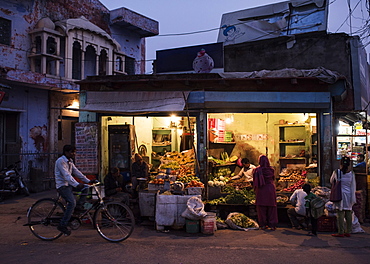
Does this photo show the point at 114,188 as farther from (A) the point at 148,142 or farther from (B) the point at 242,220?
(A) the point at 148,142

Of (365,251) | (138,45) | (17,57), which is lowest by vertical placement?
(365,251)

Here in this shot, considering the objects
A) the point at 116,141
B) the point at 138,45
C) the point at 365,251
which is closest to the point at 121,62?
the point at 138,45

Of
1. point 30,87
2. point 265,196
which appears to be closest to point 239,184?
point 265,196

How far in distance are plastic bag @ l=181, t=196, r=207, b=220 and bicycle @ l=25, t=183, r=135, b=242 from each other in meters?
1.46

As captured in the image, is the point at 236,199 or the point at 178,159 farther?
the point at 178,159

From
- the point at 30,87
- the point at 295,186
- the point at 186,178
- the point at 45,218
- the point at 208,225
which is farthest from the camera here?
the point at 30,87

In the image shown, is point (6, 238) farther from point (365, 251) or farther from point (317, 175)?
point (317, 175)

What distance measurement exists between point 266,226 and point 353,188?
7.17 feet

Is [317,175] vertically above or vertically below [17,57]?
below

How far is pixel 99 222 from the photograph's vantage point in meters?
6.86

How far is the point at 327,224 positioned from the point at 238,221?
2.10 metres

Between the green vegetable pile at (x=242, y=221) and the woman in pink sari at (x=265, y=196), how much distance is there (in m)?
0.27

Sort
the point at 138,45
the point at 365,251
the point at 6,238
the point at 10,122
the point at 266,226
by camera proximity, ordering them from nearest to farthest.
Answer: the point at 365,251 → the point at 6,238 → the point at 266,226 → the point at 10,122 → the point at 138,45

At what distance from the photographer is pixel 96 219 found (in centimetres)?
686
